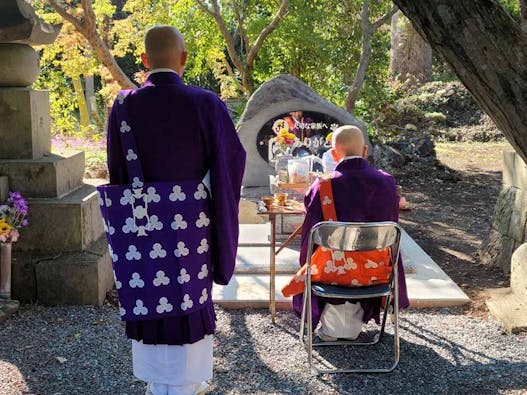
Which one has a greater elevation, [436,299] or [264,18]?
[264,18]

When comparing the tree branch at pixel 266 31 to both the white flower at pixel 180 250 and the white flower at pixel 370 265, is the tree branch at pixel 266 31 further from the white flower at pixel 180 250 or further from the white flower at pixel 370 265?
the white flower at pixel 180 250

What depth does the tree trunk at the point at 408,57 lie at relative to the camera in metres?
17.2

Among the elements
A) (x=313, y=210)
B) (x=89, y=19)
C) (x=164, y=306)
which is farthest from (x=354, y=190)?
(x=89, y=19)

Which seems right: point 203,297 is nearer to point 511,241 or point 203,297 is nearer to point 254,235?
point 254,235

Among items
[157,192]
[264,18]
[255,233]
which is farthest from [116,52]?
[157,192]

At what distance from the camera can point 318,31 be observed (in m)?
10.5

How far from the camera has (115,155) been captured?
264 centimetres

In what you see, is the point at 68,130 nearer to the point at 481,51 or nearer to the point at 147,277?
the point at 147,277

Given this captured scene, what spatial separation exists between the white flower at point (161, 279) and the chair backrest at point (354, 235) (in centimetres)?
87

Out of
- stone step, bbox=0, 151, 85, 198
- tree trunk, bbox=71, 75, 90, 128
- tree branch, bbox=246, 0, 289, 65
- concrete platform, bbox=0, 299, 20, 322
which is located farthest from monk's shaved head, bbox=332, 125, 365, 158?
tree trunk, bbox=71, 75, 90, 128

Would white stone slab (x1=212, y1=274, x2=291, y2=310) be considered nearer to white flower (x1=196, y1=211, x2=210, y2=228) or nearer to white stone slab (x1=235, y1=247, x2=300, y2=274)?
white stone slab (x1=235, y1=247, x2=300, y2=274)

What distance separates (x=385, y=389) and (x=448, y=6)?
2.00 meters

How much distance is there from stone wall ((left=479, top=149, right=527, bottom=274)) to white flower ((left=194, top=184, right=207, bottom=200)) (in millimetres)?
3184

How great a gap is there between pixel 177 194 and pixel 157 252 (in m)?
0.25
